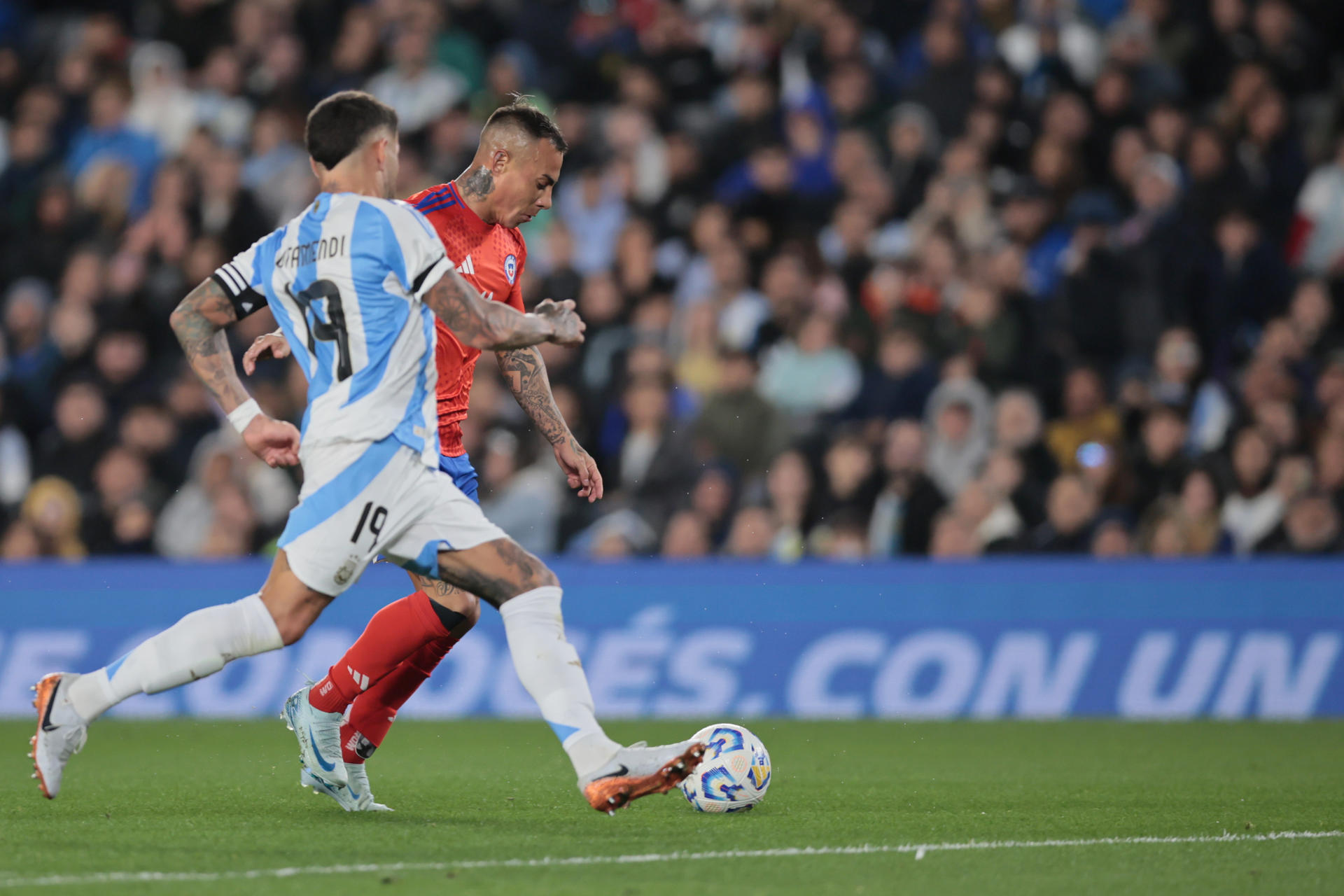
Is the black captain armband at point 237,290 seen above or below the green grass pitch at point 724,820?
above

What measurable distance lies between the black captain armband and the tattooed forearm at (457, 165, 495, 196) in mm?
1181

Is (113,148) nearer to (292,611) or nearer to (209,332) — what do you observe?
(209,332)

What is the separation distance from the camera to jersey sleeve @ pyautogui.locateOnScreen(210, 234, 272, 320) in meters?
5.46

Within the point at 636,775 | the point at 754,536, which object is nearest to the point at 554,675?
the point at 636,775

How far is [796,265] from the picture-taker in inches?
495

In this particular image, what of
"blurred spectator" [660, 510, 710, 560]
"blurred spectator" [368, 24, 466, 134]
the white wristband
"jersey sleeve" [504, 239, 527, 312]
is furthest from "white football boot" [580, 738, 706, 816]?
"blurred spectator" [368, 24, 466, 134]

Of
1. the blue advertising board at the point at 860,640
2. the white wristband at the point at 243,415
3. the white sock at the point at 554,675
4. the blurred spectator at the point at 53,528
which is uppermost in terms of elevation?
the white wristband at the point at 243,415

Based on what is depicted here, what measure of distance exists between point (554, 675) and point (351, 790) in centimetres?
132

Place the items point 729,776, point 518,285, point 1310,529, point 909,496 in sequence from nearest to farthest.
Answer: point 729,776 < point 518,285 < point 1310,529 < point 909,496

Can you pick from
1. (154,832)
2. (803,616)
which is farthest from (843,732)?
(154,832)

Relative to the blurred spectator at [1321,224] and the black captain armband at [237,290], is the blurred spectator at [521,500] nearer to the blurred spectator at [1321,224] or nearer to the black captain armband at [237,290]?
the blurred spectator at [1321,224]

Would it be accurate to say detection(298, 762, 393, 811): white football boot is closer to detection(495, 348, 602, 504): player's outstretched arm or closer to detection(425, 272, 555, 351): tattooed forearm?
detection(495, 348, 602, 504): player's outstretched arm

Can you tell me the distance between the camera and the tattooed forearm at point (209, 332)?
17.9 ft

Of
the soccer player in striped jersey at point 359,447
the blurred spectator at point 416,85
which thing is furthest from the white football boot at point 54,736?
the blurred spectator at point 416,85
